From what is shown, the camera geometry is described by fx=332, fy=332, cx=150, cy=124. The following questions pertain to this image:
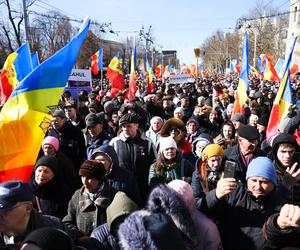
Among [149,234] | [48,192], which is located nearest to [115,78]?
[48,192]

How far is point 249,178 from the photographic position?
255 centimetres

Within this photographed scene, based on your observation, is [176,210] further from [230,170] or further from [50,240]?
[230,170]

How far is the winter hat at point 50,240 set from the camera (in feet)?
5.54

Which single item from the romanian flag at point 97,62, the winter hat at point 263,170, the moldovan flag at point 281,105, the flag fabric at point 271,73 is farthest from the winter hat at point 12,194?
the romanian flag at point 97,62

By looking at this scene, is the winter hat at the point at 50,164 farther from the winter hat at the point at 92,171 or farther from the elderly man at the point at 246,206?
the elderly man at the point at 246,206

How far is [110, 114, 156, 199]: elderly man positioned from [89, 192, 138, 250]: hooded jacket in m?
1.77

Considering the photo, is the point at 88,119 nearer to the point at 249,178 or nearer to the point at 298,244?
the point at 249,178

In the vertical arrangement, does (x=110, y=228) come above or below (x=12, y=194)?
below

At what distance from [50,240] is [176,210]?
2.37 feet

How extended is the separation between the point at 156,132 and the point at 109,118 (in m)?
2.04

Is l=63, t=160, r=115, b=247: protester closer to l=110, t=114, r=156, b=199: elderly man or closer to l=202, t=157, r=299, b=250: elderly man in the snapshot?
l=202, t=157, r=299, b=250: elderly man

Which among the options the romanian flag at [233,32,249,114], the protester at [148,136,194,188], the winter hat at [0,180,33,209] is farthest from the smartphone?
the romanian flag at [233,32,249,114]

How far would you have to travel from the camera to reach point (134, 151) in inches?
165

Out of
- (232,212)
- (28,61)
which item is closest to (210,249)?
(232,212)
